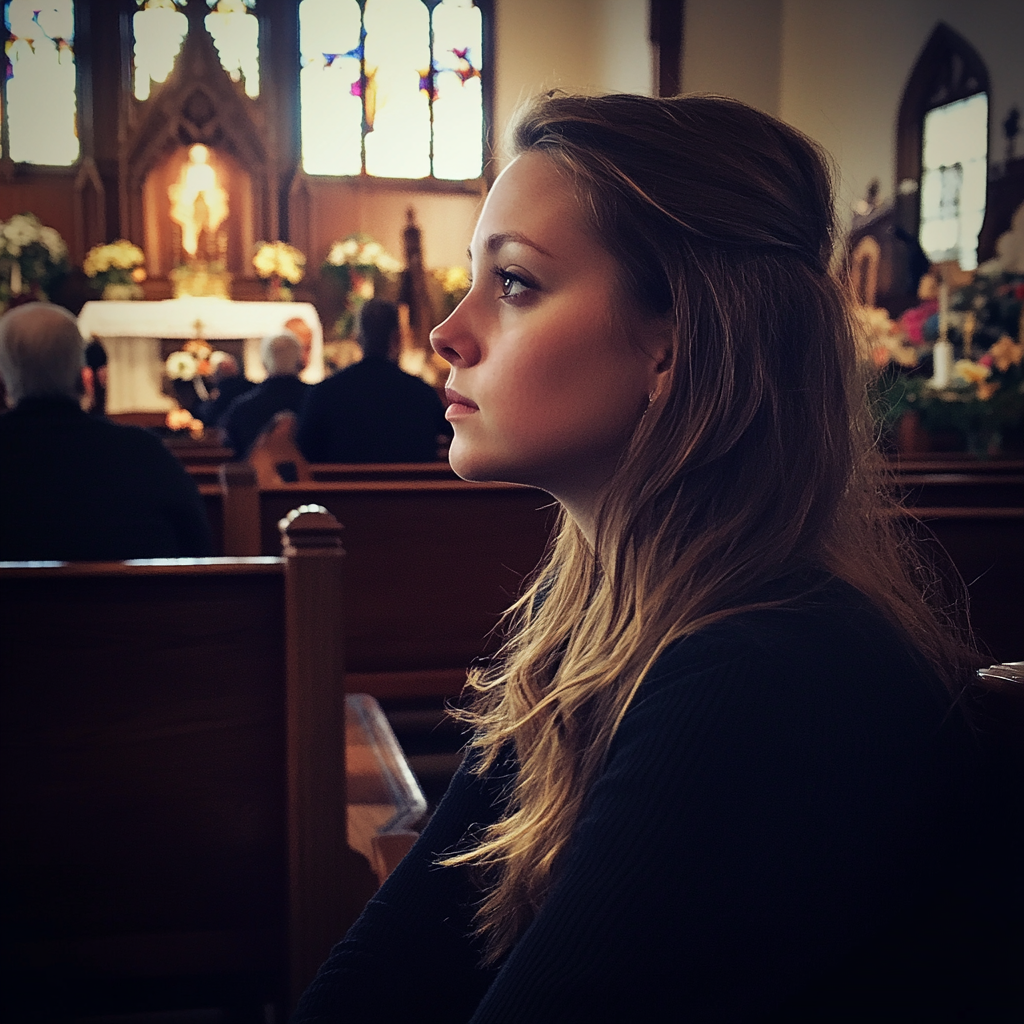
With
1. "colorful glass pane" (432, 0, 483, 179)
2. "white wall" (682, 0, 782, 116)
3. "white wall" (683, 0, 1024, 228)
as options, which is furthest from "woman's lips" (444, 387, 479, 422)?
"colorful glass pane" (432, 0, 483, 179)

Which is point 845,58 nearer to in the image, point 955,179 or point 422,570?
point 955,179

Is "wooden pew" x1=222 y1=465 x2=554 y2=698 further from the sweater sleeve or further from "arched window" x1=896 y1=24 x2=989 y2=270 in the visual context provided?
"arched window" x1=896 y1=24 x2=989 y2=270

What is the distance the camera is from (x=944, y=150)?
28.2 ft

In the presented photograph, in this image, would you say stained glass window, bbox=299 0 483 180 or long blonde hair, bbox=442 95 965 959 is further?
stained glass window, bbox=299 0 483 180

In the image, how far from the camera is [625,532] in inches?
33.4

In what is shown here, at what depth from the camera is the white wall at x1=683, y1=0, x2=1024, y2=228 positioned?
26.1 feet

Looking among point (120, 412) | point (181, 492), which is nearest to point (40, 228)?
point (120, 412)

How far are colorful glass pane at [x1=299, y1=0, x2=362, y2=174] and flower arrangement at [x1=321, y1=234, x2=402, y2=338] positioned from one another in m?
1.34

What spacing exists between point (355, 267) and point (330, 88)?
2284mm

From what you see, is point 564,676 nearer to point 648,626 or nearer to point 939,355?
point 648,626

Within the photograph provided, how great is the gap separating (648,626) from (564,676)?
4.7 inches

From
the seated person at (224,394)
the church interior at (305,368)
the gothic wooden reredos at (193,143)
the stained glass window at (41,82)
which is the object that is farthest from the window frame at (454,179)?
the seated person at (224,394)

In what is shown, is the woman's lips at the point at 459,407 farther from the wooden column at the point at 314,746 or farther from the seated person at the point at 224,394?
the seated person at the point at 224,394

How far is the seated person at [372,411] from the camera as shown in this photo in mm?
4328
